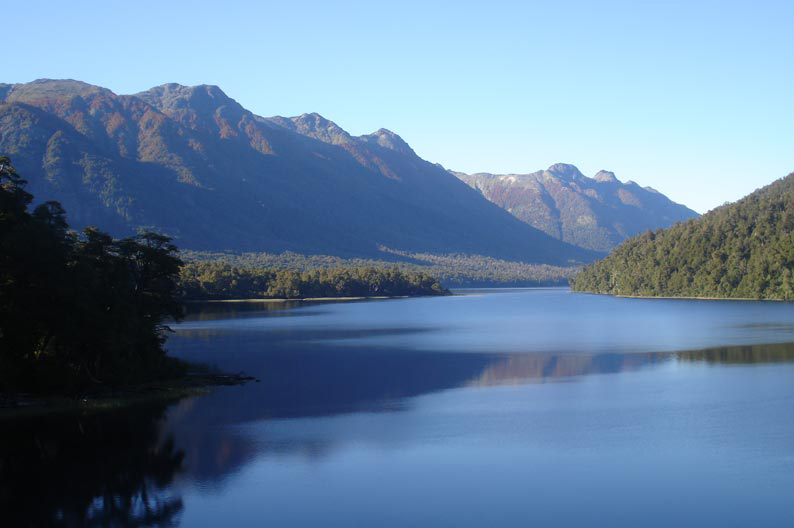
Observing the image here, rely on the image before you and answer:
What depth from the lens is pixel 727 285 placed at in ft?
497

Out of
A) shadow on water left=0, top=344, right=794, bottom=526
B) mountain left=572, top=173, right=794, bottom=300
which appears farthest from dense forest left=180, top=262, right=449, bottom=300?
shadow on water left=0, top=344, right=794, bottom=526

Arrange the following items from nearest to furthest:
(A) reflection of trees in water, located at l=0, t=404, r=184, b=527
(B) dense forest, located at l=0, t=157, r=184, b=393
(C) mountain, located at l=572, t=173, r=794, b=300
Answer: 1. (A) reflection of trees in water, located at l=0, t=404, r=184, b=527
2. (B) dense forest, located at l=0, t=157, r=184, b=393
3. (C) mountain, located at l=572, t=173, r=794, b=300

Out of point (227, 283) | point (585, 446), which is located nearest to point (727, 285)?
point (227, 283)

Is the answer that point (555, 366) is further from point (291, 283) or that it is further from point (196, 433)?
point (291, 283)

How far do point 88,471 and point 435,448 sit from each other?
40.1ft

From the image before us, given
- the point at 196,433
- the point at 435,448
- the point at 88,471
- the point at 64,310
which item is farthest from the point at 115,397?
the point at 435,448

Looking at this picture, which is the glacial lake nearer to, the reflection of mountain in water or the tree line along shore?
the reflection of mountain in water

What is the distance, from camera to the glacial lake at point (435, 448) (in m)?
24.7

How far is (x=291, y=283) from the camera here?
16375 cm

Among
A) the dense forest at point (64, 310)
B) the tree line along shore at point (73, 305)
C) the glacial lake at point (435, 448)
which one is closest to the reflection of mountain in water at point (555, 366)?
the glacial lake at point (435, 448)

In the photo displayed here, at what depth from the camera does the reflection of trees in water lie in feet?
80.4

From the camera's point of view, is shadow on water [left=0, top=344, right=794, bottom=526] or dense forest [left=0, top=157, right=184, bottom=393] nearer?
shadow on water [left=0, top=344, right=794, bottom=526]

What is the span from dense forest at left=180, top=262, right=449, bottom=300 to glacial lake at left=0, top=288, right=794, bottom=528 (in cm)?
8415

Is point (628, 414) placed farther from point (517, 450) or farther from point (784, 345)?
point (784, 345)
